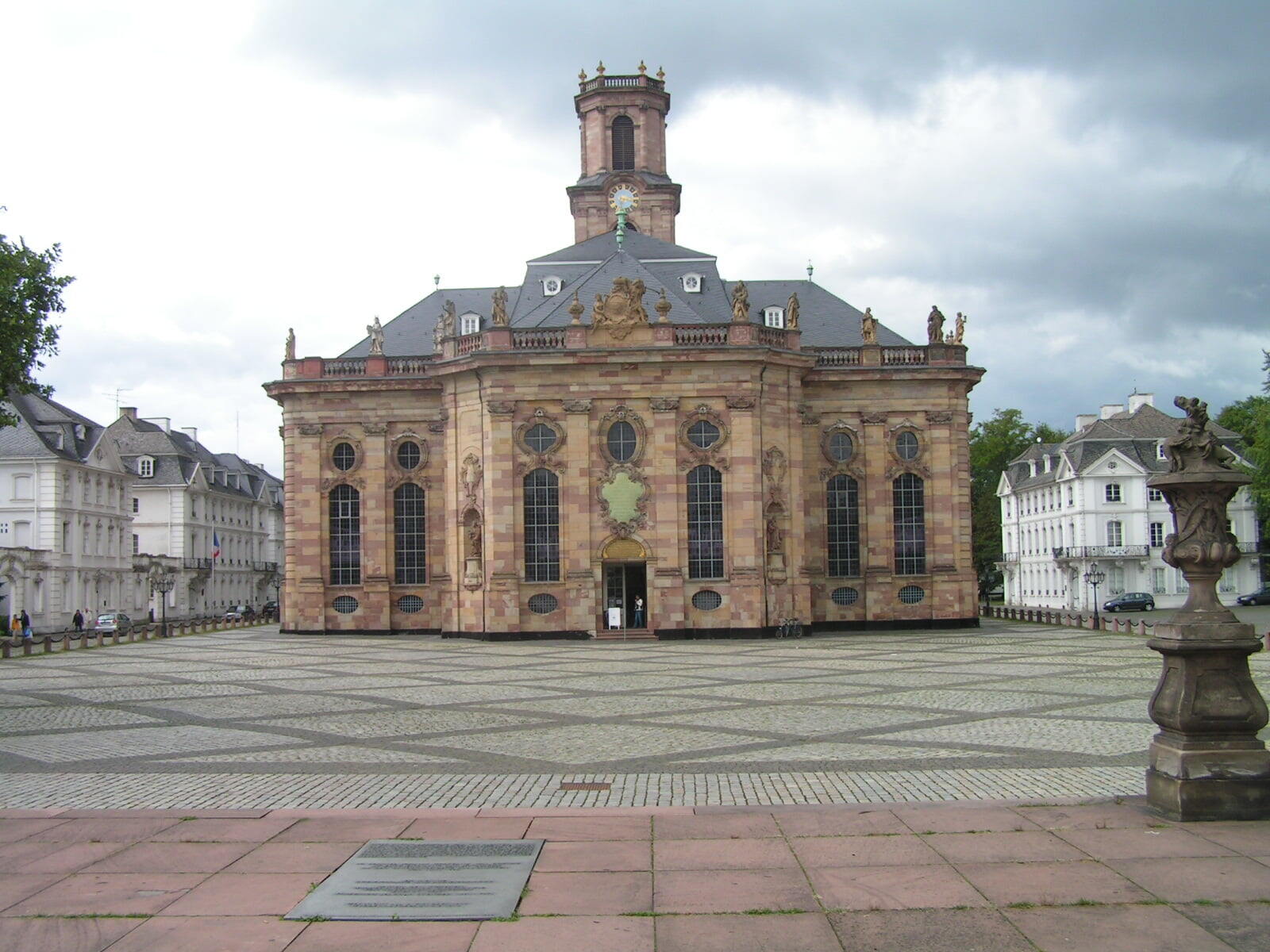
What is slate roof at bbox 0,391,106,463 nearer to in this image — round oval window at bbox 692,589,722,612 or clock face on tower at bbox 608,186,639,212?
clock face on tower at bbox 608,186,639,212

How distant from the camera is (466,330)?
57406 millimetres

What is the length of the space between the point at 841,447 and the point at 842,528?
3623 mm

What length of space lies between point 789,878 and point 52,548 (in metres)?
65.4

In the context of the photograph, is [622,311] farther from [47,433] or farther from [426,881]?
[426,881]

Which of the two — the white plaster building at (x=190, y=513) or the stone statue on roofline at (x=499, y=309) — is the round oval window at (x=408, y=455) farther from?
the white plaster building at (x=190, y=513)

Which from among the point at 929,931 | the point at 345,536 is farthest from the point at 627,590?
the point at 929,931

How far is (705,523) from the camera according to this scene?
48.8m

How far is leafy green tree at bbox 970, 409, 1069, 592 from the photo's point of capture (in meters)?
104

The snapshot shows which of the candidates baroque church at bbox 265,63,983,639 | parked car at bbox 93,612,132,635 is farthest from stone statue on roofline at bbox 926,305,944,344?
parked car at bbox 93,612,132,635

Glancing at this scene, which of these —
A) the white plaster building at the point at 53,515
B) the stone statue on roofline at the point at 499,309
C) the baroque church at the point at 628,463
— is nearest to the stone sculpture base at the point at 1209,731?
the baroque church at the point at 628,463

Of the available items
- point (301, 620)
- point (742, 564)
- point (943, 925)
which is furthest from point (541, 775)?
point (301, 620)

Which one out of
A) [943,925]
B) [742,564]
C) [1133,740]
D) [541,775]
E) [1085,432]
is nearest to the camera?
[943,925]

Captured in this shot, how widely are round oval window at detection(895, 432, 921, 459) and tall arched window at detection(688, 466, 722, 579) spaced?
10093mm

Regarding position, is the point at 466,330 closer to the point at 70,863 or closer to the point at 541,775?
the point at 541,775
